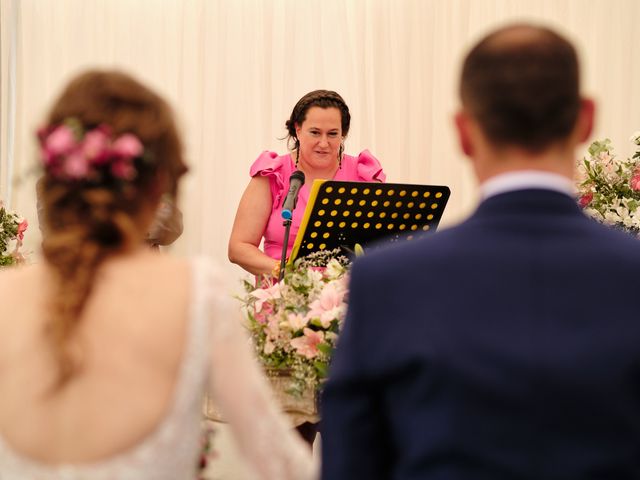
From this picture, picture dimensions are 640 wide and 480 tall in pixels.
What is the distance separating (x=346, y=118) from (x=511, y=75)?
9.77ft

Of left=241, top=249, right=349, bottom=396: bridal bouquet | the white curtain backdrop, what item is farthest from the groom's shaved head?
the white curtain backdrop

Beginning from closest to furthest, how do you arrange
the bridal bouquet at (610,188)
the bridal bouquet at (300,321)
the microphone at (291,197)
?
the bridal bouquet at (300,321), the microphone at (291,197), the bridal bouquet at (610,188)

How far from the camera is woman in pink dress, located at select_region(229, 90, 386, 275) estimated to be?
4.14m

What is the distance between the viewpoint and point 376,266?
1402mm

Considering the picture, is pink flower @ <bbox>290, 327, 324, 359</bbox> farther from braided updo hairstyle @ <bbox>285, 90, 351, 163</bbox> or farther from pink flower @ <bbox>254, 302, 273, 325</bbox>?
braided updo hairstyle @ <bbox>285, 90, 351, 163</bbox>

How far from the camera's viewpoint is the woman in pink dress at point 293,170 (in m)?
4.14

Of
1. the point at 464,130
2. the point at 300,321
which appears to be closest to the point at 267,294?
the point at 300,321

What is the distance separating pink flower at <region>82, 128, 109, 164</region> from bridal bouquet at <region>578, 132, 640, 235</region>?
2196 millimetres

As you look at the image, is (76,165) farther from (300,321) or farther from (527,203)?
(300,321)

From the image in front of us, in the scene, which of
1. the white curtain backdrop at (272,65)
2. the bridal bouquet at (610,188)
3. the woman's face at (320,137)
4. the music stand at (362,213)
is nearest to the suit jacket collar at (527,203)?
the music stand at (362,213)

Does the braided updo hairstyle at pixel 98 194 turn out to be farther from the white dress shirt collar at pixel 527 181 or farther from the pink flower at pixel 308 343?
the pink flower at pixel 308 343

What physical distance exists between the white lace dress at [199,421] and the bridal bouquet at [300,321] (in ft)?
3.18

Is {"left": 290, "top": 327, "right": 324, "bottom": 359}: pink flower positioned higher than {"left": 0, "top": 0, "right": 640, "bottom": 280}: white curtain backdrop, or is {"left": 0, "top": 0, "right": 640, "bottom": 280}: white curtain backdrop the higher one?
{"left": 0, "top": 0, "right": 640, "bottom": 280}: white curtain backdrop

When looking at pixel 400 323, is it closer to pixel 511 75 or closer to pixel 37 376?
pixel 511 75
